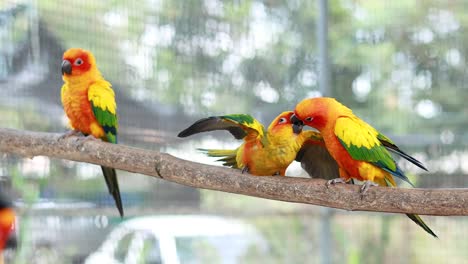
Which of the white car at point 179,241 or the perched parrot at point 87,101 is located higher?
the perched parrot at point 87,101

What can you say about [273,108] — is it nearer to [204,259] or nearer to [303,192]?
[204,259]

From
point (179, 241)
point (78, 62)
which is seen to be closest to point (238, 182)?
point (78, 62)

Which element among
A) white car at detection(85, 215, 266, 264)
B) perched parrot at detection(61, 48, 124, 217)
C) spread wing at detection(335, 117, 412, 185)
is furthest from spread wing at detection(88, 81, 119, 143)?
white car at detection(85, 215, 266, 264)

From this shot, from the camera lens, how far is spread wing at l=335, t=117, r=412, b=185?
845mm

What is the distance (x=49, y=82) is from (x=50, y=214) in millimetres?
393

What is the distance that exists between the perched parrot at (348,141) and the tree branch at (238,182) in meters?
0.03

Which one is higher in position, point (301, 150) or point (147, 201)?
point (301, 150)

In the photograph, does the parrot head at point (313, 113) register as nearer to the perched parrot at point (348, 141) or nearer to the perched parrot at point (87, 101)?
the perched parrot at point (348, 141)

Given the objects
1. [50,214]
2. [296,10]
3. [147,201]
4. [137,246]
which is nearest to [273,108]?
[296,10]

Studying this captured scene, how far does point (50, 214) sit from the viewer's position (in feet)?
5.22

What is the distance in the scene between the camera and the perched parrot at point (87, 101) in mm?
1070

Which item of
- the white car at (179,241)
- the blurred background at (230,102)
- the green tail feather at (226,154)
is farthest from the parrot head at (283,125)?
the white car at (179,241)

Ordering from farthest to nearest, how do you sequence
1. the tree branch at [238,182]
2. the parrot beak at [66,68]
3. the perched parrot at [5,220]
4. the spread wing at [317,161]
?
the perched parrot at [5,220] → the parrot beak at [66,68] → the spread wing at [317,161] → the tree branch at [238,182]

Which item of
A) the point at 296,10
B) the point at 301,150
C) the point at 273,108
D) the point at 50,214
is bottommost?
the point at 50,214
